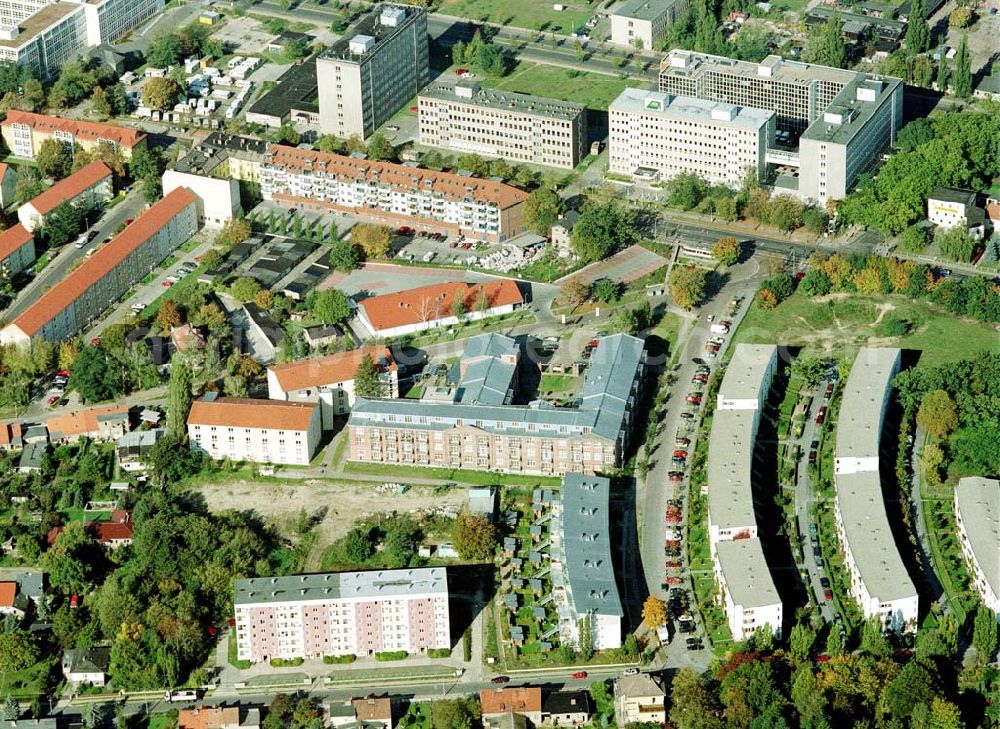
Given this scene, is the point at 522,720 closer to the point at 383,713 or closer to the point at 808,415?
the point at 383,713

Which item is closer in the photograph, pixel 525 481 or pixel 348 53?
pixel 525 481

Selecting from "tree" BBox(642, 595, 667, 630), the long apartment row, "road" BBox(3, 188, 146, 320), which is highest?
the long apartment row

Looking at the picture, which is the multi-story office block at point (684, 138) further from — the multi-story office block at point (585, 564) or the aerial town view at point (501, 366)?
the multi-story office block at point (585, 564)

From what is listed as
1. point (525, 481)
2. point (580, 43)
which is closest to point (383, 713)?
point (525, 481)

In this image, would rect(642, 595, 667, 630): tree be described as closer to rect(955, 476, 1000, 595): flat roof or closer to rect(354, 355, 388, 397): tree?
rect(955, 476, 1000, 595): flat roof

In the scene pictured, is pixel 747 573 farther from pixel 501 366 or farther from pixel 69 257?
pixel 69 257

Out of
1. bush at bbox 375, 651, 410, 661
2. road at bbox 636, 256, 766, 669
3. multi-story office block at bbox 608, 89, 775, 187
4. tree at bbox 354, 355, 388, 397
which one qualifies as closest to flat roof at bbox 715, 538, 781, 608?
road at bbox 636, 256, 766, 669

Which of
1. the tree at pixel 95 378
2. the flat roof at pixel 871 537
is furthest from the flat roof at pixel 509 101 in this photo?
the flat roof at pixel 871 537
